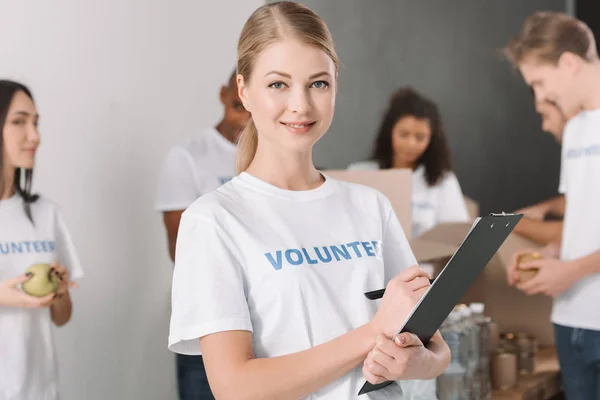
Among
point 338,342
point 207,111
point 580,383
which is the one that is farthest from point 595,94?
point 338,342

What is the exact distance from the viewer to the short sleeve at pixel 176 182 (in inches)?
76.8

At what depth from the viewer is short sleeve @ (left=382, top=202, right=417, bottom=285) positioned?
1167 millimetres

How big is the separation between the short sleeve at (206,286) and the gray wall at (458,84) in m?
1.74

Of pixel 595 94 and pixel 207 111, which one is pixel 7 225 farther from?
pixel 595 94

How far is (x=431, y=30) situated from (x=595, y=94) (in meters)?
1.05

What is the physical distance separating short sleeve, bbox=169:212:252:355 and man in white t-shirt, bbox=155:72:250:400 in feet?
3.08

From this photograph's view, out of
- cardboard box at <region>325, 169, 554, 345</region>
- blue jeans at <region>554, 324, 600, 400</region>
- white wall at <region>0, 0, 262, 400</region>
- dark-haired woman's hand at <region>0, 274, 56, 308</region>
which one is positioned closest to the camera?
dark-haired woman's hand at <region>0, 274, 56, 308</region>

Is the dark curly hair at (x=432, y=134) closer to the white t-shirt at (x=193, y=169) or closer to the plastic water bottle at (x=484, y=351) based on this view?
the plastic water bottle at (x=484, y=351)

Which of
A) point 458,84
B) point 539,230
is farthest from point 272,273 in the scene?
point 458,84

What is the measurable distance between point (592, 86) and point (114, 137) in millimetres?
1519

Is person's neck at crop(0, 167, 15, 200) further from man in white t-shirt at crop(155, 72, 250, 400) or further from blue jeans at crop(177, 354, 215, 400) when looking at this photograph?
blue jeans at crop(177, 354, 215, 400)

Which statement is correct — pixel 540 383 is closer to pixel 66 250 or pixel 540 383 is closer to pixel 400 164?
pixel 400 164

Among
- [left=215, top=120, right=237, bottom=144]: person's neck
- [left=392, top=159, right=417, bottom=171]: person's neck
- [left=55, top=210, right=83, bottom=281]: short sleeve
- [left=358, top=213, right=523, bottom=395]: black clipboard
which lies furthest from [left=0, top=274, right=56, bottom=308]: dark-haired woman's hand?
[left=392, top=159, right=417, bottom=171]: person's neck

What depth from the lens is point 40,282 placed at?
1594 mm
